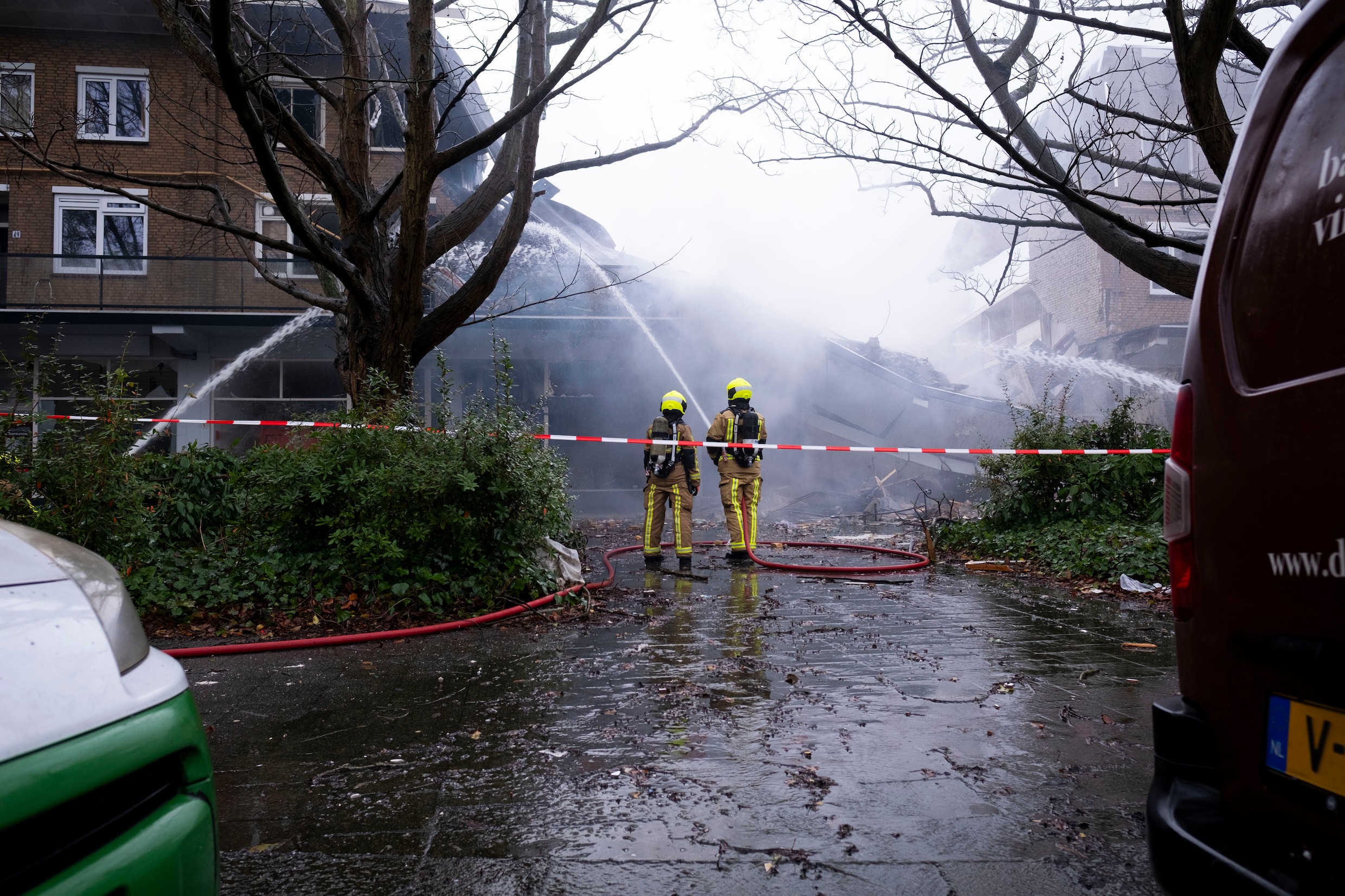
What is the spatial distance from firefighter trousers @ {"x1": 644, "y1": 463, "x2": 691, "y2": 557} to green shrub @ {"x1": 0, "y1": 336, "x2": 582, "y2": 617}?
2.53 metres

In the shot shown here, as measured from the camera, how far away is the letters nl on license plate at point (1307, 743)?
1.52 metres

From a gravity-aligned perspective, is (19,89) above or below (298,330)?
above

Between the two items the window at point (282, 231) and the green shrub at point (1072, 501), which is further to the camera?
the window at point (282, 231)

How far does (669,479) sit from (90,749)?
7.81 meters

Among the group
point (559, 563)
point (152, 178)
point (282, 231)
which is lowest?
point (559, 563)

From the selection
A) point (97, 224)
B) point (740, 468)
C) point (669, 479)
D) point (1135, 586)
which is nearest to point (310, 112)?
point (97, 224)

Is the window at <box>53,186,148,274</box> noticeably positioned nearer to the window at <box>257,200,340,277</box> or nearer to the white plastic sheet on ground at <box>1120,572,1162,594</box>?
the window at <box>257,200,340,277</box>

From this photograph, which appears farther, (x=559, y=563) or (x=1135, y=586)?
(x=1135, y=586)

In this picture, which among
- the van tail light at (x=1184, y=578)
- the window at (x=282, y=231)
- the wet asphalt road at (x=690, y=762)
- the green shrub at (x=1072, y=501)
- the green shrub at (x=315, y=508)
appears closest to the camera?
the van tail light at (x=1184, y=578)

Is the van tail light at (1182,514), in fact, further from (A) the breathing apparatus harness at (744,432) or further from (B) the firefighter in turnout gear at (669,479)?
(A) the breathing apparatus harness at (744,432)

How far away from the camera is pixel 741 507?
30.8 ft

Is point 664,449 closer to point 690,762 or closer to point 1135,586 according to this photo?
point 1135,586

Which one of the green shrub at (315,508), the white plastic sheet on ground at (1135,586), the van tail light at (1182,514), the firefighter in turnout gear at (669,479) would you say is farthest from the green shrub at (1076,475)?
the van tail light at (1182,514)

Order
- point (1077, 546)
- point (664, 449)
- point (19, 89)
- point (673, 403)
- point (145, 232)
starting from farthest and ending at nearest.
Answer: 1. point (145, 232)
2. point (19, 89)
3. point (673, 403)
4. point (664, 449)
5. point (1077, 546)
